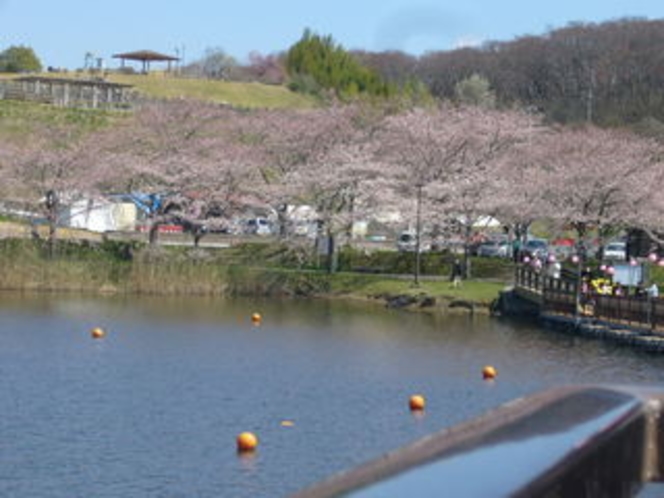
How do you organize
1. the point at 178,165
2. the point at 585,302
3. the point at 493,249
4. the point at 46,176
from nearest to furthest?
the point at 585,302 < the point at 46,176 < the point at 178,165 < the point at 493,249

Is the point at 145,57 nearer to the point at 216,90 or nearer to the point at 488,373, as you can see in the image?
the point at 216,90

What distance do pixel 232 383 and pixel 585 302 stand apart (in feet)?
60.8

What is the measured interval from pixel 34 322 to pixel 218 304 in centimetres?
990

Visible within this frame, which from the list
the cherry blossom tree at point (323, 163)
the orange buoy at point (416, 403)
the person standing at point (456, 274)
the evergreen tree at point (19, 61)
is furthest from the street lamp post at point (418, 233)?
the evergreen tree at point (19, 61)

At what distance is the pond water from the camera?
64.3 feet

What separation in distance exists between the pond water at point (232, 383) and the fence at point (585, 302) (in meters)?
1.51

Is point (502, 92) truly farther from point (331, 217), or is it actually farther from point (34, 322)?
point (34, 322)

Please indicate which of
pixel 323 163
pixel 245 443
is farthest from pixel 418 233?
pixel 245 443

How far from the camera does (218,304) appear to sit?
153 ft

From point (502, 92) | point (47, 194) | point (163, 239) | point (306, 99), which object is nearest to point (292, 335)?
point (47, 194)

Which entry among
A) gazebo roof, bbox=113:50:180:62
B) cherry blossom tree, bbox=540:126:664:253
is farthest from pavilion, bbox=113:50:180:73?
cherry blossom tree, bbox=540:126:664:253

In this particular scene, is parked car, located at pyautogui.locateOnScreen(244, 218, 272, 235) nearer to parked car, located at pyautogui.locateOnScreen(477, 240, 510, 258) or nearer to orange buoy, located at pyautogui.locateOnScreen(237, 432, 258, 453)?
parked car, located at pyautogui.locateOnScreen(477, 240, 510, 258)

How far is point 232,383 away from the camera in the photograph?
92.6ft

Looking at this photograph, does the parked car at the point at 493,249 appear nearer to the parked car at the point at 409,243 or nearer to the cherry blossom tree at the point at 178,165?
the parked car at the point at 409,243
